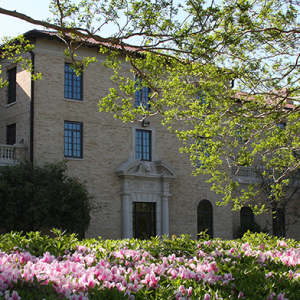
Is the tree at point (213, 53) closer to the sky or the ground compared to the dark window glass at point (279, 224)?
closer to the sky

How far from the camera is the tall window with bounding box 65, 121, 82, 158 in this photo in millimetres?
25625

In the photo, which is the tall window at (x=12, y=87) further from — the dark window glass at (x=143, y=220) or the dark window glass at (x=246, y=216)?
the dark window glass at (x=246, y=216)

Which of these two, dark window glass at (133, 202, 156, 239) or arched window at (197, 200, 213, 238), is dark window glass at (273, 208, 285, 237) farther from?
dark window glass at (133, 202, 156, 239)

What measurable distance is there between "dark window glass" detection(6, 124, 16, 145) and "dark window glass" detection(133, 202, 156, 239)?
→ 25.5 ft

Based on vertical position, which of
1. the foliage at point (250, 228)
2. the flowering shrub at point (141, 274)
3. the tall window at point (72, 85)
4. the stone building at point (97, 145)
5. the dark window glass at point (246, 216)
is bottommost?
the foliage at point (250, 228)

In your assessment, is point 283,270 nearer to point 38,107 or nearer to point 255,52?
point 255,52

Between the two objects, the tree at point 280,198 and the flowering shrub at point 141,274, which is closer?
the flowering shrub at point 141,274

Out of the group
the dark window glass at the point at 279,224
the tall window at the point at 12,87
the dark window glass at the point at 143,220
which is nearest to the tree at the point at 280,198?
the dark window glass at the point at 279,224

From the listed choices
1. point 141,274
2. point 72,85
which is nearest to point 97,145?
point 72,85

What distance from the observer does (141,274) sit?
6074mm

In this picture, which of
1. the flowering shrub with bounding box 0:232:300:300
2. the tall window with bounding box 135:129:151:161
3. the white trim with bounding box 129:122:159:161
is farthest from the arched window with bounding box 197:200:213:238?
the flowering shrub with bounding box 0:232:300:300

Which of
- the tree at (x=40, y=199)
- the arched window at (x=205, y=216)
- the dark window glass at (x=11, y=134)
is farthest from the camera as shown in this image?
the arched window at (x=205, y=216)

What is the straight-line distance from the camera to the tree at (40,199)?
70.5 feet

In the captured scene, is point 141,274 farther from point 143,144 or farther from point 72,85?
point 143,144
